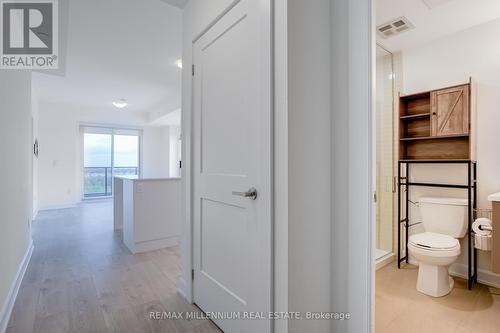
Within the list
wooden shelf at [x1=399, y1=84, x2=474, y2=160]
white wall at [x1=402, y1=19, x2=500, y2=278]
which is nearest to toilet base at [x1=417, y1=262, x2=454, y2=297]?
white wall at [x1=402, y1=19, x2=500, y2=278]

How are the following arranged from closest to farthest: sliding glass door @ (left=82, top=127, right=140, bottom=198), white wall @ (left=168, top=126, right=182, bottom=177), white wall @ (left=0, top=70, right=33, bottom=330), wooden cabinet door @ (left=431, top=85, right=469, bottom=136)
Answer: white wall @ (left=0, top=70, right=33, bottom=330)
wooden cabinet door @ (left=431, top=85, right=469, bottom=136)
sliding glass door @ (left=82, top=127, right=140, bottom=198)
white wall @ (left=168, top=126, right=182, bottom=177)

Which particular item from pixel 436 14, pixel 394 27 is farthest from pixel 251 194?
pixel 436 14

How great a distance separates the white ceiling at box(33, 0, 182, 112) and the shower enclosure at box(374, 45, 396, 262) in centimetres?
233

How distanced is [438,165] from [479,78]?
0.88 meters

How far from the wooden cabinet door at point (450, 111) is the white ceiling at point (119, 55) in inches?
108

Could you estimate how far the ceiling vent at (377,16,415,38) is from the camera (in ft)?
7.80

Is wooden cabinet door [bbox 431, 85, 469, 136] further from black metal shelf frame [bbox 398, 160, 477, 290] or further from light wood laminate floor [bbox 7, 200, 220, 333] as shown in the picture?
light wood laminate floor [bbox 7, 200, 220, 333]

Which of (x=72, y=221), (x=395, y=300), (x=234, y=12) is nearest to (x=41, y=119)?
(x=72, y=221)

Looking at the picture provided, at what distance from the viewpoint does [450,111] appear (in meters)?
2.53

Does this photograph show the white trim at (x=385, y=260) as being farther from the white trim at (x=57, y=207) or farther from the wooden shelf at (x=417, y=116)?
the white trim at (x=57, y=207)

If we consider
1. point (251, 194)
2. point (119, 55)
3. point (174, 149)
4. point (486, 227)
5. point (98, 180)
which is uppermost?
point (119, 55)

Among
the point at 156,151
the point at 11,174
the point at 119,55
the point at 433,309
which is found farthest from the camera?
the point at 156,151

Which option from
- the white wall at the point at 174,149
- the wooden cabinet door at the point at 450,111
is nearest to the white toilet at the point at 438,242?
the wooden cabinet door at the point at 450,111

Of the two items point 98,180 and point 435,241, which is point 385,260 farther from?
point 98,180
